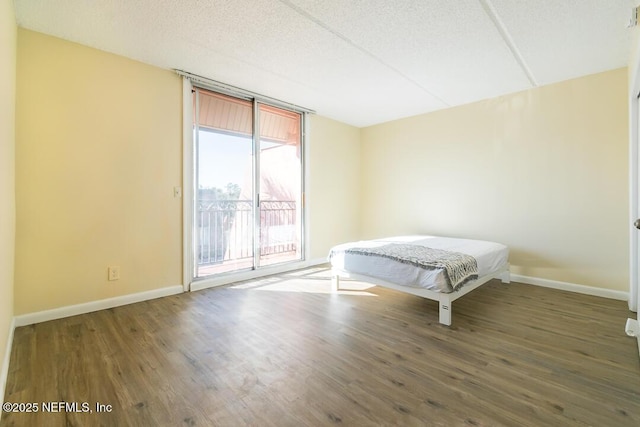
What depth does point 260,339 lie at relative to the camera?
83.7 inches

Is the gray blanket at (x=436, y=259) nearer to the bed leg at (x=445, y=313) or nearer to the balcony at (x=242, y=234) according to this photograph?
the bed leg at (x=445, y=313)

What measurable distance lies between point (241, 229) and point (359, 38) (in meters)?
3.12

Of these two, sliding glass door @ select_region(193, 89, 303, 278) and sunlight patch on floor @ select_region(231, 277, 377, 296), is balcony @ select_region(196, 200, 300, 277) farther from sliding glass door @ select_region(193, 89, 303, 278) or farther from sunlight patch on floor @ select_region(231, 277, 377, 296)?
sunlight patch on floor @ select_region(231, 277, 377, 296)

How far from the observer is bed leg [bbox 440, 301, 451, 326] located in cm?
236

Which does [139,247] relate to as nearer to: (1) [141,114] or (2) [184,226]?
(2) [184,226]

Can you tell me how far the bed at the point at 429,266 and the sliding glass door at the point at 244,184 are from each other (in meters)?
1.41

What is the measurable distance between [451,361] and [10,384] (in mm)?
2562

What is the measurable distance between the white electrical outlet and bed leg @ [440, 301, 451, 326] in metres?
3.02

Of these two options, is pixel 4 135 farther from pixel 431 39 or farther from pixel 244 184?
pixel 431 39

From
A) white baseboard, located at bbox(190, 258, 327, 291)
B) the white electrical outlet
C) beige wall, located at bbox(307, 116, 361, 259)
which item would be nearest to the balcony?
white baseboard, located at bbox(190, 258, 327, 291)

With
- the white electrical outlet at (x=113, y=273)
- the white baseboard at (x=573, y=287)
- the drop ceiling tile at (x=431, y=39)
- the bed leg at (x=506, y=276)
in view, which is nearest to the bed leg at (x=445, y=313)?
the bed leg at (x=506, y=276)

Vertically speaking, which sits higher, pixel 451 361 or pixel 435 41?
pixel 435 41

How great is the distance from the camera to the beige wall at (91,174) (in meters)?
2.34

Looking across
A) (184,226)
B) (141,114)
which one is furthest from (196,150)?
(184,226)
